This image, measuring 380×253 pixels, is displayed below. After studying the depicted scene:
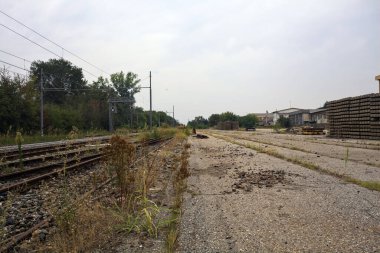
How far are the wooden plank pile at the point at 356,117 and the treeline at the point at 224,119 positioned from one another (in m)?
79.5

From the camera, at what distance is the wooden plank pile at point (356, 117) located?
27.2 meters

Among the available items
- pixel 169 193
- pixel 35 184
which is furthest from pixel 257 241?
pixel 35 184

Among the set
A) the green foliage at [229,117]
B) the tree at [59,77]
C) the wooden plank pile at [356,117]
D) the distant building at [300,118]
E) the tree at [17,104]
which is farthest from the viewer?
the green foliage at [229,117]

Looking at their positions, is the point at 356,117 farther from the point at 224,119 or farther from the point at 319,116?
the point at 224,119

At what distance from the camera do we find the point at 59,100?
250 feet

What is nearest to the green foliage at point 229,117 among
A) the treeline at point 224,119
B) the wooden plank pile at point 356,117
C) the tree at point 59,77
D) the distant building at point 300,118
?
the treeline at point 224,119

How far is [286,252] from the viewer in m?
3.95

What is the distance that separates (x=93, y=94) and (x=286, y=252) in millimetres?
78173

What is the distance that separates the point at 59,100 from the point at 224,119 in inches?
3028

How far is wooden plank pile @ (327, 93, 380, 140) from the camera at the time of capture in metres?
27.2

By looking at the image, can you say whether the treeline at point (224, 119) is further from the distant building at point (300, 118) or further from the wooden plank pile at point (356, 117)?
the wooden plank pile at point (356, 117)

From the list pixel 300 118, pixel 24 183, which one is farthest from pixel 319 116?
pixel 24 183

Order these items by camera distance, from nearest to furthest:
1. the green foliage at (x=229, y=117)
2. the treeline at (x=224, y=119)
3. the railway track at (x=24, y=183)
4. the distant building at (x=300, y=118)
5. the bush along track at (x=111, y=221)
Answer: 1. the bush along track at (x=111, y=221)
2. the railway track at (x=24, y=183)
3. the distant building at (x=300, y=118)
4. the treeline at (x=224, y=119)
5. the green foliage at (x=229, y=117)

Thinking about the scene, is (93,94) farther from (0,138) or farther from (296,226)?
(296,226)
